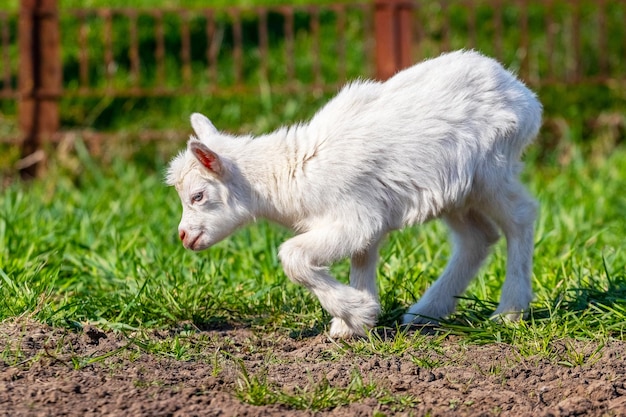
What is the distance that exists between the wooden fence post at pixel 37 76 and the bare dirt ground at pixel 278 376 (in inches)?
171

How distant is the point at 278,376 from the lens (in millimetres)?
3922

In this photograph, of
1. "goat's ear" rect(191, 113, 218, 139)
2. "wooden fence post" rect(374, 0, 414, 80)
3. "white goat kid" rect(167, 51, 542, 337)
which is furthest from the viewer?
"wooden fence post" rect(374, 0, 414, 80)

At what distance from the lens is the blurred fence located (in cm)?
837

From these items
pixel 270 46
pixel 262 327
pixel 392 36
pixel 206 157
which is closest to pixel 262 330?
pixel 262 327

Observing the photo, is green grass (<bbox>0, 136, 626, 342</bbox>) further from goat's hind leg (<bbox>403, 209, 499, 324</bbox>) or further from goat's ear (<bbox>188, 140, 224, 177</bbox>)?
goat's ear (<bbox>188, 140, 224, 177</bbox>)

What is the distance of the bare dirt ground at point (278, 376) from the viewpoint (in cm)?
355

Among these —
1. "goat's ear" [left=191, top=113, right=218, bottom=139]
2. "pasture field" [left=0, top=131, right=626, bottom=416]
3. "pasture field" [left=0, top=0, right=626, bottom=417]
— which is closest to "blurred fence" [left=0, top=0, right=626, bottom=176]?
"pasture field" [left=0, top=0, right=626, bottom=417]

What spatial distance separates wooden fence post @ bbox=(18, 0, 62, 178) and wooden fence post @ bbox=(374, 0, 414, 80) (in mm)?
2543

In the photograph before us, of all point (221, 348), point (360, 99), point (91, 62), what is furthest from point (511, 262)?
point (91, 62)

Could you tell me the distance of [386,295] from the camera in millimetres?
4965

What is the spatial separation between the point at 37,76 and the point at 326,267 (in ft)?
16.2

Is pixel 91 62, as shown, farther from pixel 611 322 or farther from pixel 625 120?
pixel 611 322

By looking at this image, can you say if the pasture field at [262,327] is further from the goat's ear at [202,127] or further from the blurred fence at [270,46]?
the blurred fence at [270,46]

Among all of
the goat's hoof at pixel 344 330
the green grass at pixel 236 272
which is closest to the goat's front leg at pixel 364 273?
the goat's hoof at pixel 344 330
